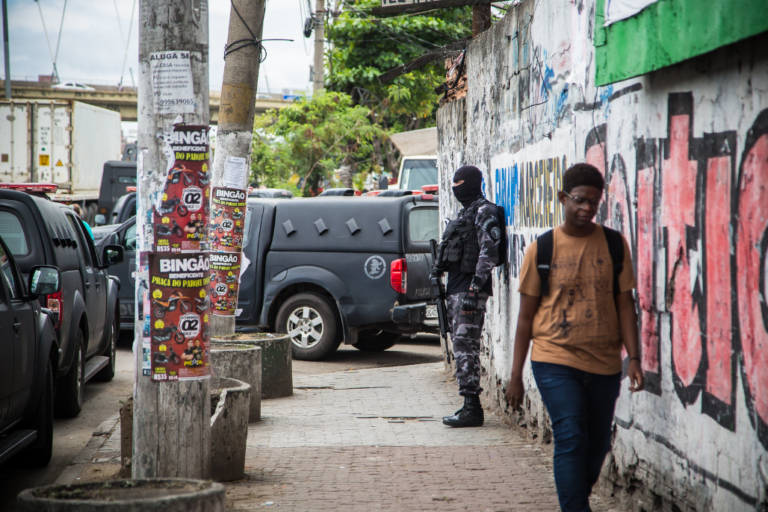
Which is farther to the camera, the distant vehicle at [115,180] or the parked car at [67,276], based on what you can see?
the distant vehicle at [115,180]

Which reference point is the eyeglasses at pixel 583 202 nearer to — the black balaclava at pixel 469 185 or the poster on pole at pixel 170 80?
the poster on pole at pixel 170 80

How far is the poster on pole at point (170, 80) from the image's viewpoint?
4.03 metres

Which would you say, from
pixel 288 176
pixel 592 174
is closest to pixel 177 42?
pixel 592 174

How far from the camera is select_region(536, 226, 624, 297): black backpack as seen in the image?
3.62 m

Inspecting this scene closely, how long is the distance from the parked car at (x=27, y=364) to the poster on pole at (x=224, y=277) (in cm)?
164

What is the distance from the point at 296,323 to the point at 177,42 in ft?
22.2

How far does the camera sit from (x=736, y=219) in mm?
3180

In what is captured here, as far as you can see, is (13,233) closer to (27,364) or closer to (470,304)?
(27,364)

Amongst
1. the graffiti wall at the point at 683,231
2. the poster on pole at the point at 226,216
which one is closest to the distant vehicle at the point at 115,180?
the poster on pole at the point at 226,216

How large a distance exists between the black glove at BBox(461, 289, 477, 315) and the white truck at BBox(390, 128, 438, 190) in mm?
13333

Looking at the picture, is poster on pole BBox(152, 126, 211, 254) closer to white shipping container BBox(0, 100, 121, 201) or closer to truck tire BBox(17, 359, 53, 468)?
truck tire BBox(17, 359, 53, 468)

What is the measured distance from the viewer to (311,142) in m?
24.3

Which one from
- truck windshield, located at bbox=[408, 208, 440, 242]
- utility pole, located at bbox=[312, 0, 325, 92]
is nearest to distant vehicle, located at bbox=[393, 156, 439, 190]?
utility pole, located at bbox=[312, 0, 325, 92]

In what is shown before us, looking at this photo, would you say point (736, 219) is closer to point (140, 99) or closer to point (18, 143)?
point (140, 99)
